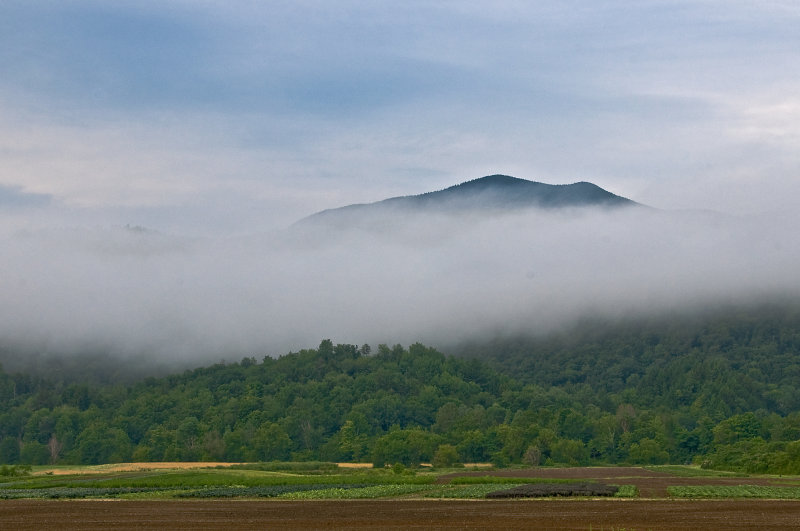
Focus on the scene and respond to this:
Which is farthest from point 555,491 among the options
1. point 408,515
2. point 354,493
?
point 408,515

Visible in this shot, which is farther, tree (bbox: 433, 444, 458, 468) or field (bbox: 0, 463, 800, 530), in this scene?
tree (bbox: 433, 444, 458, 468)

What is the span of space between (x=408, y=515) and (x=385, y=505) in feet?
35.3

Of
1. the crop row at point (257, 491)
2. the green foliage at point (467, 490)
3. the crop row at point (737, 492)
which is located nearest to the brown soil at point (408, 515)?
the green foliage at point (467, 490)

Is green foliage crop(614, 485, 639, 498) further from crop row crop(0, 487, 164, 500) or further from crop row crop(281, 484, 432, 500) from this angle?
crop row crop(0, 487, 164, 500)

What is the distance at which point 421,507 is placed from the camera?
81.4 meters

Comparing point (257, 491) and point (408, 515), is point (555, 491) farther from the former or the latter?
point (257, 491)

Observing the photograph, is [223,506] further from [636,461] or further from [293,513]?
[636,461]

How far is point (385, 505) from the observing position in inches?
3324

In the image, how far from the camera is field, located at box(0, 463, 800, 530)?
6731 centimetres

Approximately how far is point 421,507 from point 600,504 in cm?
1496

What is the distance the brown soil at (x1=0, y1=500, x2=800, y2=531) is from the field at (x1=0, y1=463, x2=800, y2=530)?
0.08m

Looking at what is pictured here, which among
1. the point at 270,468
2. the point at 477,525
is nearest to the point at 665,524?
the point at 477,525

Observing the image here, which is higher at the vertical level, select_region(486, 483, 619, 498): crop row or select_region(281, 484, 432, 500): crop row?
select_region(486, 483, 619, 498): crop row

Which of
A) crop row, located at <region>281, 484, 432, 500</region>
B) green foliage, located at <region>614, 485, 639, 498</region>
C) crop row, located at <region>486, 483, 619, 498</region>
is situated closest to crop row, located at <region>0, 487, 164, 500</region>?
crop row, located at <region>281, 484, 432, 500</region>
